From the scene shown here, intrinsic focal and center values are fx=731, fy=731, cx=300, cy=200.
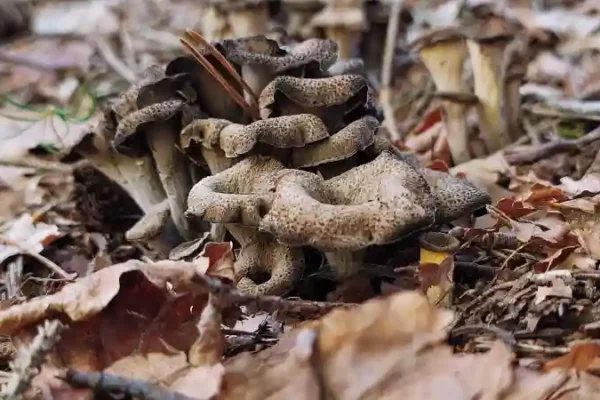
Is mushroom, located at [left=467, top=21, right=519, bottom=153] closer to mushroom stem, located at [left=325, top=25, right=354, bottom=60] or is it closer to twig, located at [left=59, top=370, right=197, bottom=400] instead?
mushroom stem, located at [left=325, top=25, right=354, bottom=60]

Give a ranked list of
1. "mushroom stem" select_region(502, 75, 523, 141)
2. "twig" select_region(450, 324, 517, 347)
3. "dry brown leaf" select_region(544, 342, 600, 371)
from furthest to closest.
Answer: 1. "mushroom stem" select_region(502, 75, 523, 141)
2. "twig" select_region(450, 324, 517, 347)
3. "dry brown leaf" select_region(544, 342, 600, 371)

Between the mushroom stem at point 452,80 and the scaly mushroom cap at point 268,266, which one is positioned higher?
the mushroom stem at point 452,80

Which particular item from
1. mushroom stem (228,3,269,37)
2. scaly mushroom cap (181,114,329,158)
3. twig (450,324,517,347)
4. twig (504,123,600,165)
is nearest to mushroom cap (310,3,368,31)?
mushroom stem (228,3,269,37)

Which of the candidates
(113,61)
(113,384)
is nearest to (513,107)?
(113,384)

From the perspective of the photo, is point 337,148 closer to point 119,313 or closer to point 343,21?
point 119,313

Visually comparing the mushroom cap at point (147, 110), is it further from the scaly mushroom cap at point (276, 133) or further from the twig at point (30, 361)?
the twig at point (30, 361)

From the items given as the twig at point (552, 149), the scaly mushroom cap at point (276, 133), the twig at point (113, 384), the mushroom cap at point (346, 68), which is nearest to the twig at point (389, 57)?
the twig at point (552, 149)

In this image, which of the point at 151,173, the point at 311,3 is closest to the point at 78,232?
the point at 151,173
